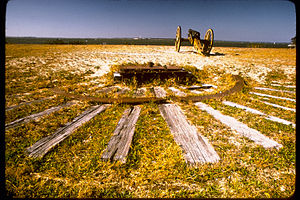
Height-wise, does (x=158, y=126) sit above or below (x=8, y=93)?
below

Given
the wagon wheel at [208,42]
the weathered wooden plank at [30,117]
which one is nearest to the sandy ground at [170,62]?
the wagon wheel at [208,42]

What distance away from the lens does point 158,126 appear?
3273 mm

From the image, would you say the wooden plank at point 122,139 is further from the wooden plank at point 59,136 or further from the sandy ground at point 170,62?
the sandy ground at point 170,62

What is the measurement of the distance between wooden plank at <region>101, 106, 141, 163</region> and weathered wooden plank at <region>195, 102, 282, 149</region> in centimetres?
193

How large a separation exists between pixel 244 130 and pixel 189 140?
4.11ft

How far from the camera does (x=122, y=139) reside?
108 inches

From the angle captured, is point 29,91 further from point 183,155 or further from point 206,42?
point 206,42

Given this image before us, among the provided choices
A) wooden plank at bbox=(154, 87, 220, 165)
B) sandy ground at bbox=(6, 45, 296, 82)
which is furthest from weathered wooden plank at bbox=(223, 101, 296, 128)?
sandy ground at bbox=(6, 45, 296, 82)

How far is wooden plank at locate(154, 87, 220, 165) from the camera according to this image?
7.56ft

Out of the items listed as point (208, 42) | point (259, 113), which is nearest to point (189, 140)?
point (259, 113)

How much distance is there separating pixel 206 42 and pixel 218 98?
11.6m

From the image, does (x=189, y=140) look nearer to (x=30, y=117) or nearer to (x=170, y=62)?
(x=30, y=117)

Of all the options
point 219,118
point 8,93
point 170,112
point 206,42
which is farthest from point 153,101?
point 206,42

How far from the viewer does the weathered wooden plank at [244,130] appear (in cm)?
270
